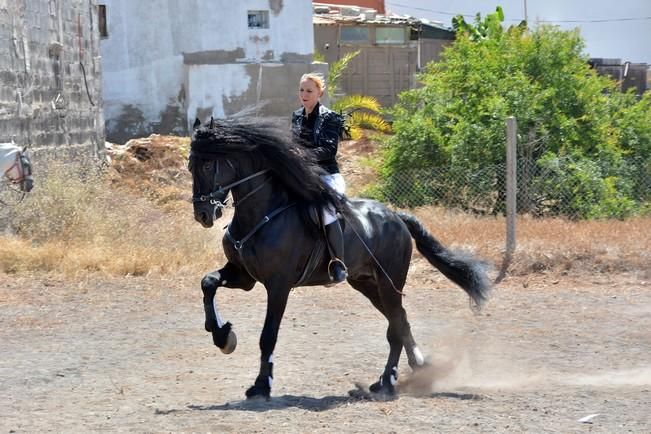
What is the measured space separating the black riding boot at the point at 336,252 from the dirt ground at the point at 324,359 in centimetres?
93

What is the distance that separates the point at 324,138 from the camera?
8.30 metres

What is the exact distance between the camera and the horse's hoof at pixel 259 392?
7570 millimetres

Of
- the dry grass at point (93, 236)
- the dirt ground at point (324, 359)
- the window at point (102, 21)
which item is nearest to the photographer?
the dirt ground at point (324, 359)

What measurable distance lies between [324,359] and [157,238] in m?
5.67

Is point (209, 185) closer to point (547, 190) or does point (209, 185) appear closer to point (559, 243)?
point (559, 243)

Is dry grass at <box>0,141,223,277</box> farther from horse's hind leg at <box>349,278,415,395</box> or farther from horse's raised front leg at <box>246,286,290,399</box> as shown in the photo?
horse's raised front leg at <box>246,286,290,399</box>

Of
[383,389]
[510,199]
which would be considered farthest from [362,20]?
[383,389]

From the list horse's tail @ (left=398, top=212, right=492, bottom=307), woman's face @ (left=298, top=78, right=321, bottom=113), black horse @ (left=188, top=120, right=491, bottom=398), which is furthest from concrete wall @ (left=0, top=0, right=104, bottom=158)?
black horse @ (left=188, top=120, right=491, bottom=398)

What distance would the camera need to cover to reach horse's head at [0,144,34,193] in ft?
46.0

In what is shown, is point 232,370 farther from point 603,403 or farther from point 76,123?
point 76,123

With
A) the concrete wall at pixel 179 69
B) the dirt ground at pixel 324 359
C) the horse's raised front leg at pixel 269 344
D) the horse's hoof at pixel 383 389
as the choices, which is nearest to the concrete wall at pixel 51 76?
the dirt ground at pixel 324 359

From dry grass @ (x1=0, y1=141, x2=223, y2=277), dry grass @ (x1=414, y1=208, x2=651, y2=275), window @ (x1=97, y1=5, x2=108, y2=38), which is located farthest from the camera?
window @ (x1=97, y1=5, x2=108, y2=38)

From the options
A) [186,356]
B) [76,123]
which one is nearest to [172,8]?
[76,123]

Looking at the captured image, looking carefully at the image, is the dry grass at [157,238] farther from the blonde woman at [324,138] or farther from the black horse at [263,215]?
the black horse at [263,215]
